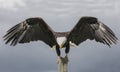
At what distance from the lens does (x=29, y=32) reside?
14117 millimetres

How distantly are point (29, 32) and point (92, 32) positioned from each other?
2.53 m

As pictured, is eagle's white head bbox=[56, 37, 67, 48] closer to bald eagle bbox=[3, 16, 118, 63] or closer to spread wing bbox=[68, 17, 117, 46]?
bald eagle bbox=[3, 16, 118, 63]

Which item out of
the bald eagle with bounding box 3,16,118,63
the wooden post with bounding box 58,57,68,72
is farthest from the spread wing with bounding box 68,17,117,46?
the wooden post with bounding box 58,57,68,72

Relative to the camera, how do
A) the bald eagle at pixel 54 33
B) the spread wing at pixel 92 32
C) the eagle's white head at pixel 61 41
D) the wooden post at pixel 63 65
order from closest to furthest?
the wooden post at pixel 63 65, the eagle's white head at pixel 61 41, the bald eagle at pixel 54 33, the spread wing at pixel 92 32

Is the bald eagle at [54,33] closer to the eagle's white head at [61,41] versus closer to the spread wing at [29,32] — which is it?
the spread wing at [29,32]

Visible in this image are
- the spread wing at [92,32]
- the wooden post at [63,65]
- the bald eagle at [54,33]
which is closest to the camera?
the wooden post at [63,65]

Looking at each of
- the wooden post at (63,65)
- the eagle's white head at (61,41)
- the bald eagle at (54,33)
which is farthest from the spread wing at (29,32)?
the wooden post at (63,65)

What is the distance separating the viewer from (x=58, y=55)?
11680mm

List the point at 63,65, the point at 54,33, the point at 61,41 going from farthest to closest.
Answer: the point at 54,33
the point at 61,41
the point at 63,65

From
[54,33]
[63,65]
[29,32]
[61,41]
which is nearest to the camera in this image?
[63,65]

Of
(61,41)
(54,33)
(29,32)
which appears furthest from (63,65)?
(29,32)

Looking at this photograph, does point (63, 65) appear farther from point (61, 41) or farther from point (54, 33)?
point (54, 33)

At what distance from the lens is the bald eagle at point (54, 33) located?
41.9ft

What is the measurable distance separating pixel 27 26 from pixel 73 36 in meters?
2.08
